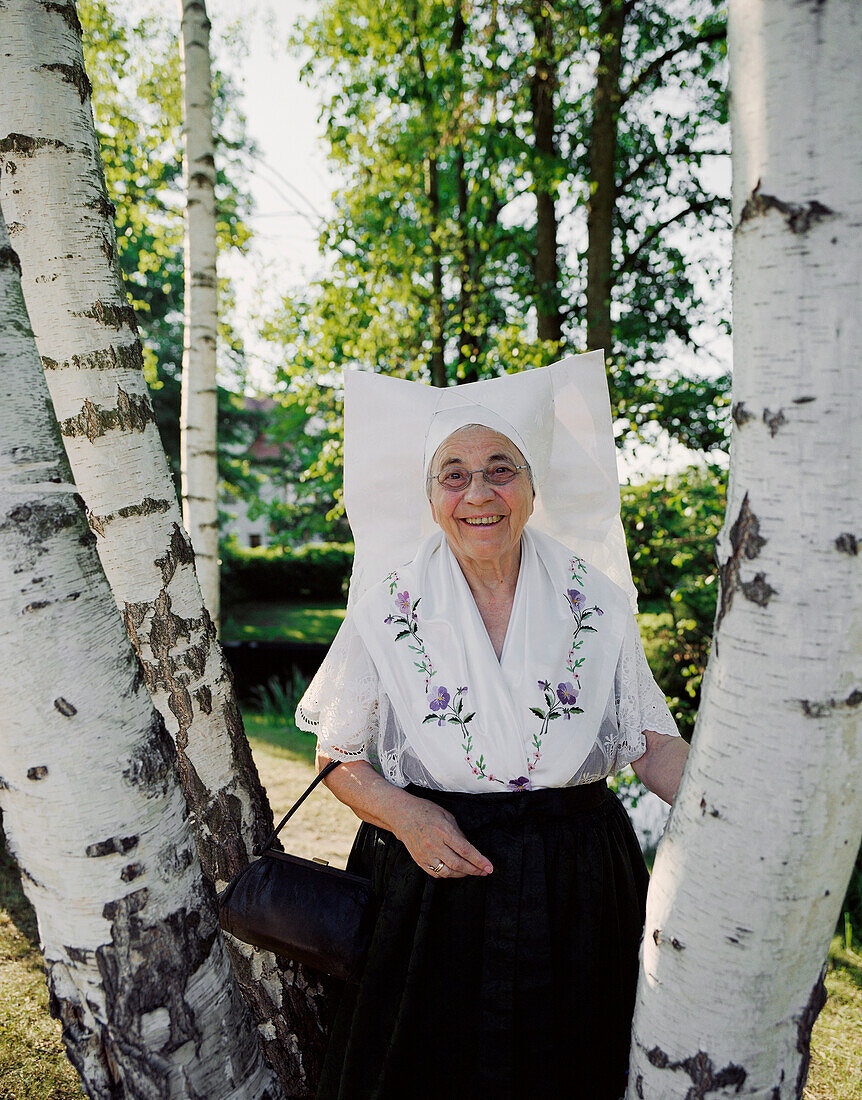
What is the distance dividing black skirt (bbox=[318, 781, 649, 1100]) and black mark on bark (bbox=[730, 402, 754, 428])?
43.4 inches

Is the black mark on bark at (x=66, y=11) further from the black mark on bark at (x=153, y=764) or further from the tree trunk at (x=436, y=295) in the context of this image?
the tree trunk at (x=436, y=295)

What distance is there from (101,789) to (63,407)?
3.40 feet

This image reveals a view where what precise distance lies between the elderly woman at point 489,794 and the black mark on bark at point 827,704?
0.88 m

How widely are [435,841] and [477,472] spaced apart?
0.91 metres

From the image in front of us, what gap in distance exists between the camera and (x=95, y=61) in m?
5.00

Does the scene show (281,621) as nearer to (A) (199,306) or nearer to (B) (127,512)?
(A) (199,306)

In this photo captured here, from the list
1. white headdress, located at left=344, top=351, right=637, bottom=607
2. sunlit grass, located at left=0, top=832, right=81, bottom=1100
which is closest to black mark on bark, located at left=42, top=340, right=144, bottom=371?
white headdress, located at left=344, top=351, right=637, bottom=607

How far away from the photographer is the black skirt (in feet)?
5.45

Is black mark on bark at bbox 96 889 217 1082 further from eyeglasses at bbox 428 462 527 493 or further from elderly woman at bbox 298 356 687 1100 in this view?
eyeglasses at bbox 428 462 527 493

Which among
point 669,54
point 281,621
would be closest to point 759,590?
point 669,54

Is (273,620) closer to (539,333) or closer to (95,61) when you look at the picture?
(539,333)

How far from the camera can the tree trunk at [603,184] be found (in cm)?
560

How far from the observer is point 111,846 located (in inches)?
42.4

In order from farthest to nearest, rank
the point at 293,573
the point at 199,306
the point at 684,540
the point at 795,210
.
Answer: the point at 293,573 → the point at 684,540 → the point at 199,306 → the point at 795,210
